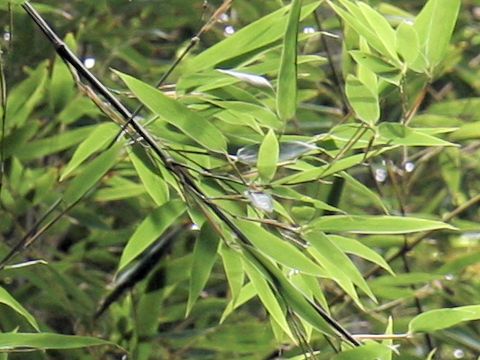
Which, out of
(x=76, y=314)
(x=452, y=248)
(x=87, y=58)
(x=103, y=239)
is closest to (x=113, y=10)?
(x=87, y=58)

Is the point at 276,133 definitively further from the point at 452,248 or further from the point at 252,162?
the point at 452,248

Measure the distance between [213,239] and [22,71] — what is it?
18.5 inches

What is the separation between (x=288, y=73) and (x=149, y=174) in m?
0.17

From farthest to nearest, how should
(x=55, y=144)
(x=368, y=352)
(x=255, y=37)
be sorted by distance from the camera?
(x=55, y=144), (x=255, y=37), (x=368, y=352)

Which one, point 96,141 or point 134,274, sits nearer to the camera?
point 96,141

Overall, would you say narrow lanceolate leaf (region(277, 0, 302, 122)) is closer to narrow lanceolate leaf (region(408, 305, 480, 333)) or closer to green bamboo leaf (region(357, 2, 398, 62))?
green bamboo leaf (region(357, 2, 398, 62))

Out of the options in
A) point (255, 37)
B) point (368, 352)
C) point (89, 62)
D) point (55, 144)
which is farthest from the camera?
point (89, 62)

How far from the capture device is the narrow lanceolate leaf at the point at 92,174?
0.84 meters

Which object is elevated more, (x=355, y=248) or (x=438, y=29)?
(x=438, y=29)

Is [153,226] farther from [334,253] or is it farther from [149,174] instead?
[334,253]

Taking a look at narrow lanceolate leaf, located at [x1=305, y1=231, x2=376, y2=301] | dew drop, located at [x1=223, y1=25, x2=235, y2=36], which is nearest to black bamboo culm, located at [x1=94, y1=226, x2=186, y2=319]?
dew drop, located at [x1=223, y1=25, x2=235, y2=36]

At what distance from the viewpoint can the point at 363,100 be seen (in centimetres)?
74

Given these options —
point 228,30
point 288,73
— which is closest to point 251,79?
point 288,73

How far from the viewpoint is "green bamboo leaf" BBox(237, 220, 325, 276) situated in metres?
0.73
